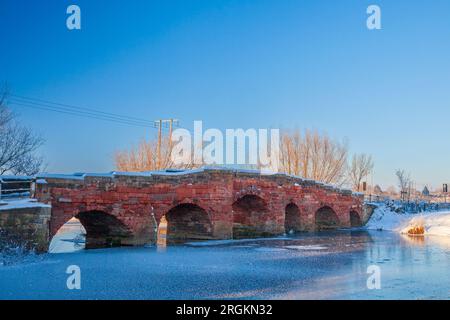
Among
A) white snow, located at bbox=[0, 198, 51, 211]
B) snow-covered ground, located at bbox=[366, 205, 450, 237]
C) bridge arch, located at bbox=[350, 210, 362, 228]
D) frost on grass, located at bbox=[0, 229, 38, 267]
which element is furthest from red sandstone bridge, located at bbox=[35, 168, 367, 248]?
snow-covered ground, located at bbox=[366, 205, 450, 237]

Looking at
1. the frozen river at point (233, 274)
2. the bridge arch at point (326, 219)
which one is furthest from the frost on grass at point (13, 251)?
the bridge arch at point (326, 219)

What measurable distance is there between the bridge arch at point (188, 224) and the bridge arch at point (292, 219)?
19.4 ft

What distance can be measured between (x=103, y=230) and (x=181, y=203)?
281cm

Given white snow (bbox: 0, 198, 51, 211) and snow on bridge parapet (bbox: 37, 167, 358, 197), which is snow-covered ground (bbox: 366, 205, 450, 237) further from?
white snow (bbox: 0, 198, 51, 211)

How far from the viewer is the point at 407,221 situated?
2630 centimetres

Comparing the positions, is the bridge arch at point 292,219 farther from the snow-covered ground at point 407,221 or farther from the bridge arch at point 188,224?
the bridge arch at point 188,224

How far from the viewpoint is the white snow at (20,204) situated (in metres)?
11.0

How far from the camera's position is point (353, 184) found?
4622 cm

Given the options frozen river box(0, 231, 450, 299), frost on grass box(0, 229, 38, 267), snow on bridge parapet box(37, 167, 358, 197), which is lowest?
frozen river box(0, 231, 450, 299)

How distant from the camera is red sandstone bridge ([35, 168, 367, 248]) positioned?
13.0m

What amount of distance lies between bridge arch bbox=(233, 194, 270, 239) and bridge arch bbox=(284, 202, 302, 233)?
8.49 ft

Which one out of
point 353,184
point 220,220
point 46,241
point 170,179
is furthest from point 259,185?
point 353,184

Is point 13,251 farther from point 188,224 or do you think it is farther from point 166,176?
point 188,224
